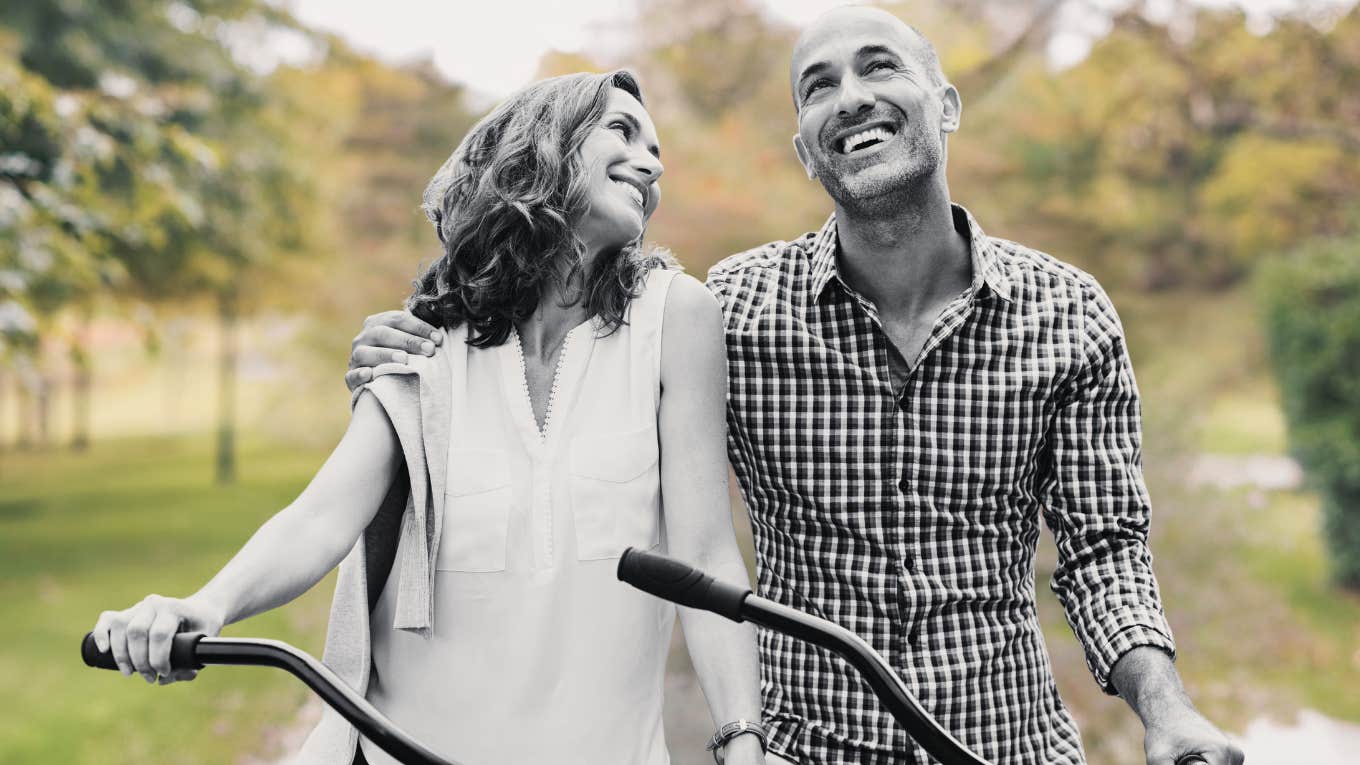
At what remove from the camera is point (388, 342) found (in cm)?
167

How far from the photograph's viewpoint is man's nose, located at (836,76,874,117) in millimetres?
1978

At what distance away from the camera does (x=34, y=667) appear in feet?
26.8

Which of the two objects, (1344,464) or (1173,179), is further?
(1173,179)

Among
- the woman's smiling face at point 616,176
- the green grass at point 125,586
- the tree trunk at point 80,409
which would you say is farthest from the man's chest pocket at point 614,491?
the tree trunk at point 80,409

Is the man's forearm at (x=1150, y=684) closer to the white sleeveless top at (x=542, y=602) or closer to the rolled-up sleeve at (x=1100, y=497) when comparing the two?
the rolled-up sleeve at (x=1100, y=497)

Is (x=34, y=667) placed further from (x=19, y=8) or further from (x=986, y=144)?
(x=986, y=144)

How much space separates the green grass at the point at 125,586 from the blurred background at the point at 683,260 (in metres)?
0.02

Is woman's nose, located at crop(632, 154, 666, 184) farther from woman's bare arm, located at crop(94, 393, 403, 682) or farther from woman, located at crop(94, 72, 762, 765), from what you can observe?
woman's bare arm, located at crop(94, 393, 403, 682)

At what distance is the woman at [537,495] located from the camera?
1.56 meters

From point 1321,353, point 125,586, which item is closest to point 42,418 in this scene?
point 125,586

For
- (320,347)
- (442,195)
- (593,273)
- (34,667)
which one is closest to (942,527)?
(593,273)

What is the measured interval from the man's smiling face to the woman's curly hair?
0.40 metres

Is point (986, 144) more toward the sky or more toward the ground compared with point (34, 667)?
more toward the sky

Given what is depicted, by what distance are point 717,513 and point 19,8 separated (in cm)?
824
